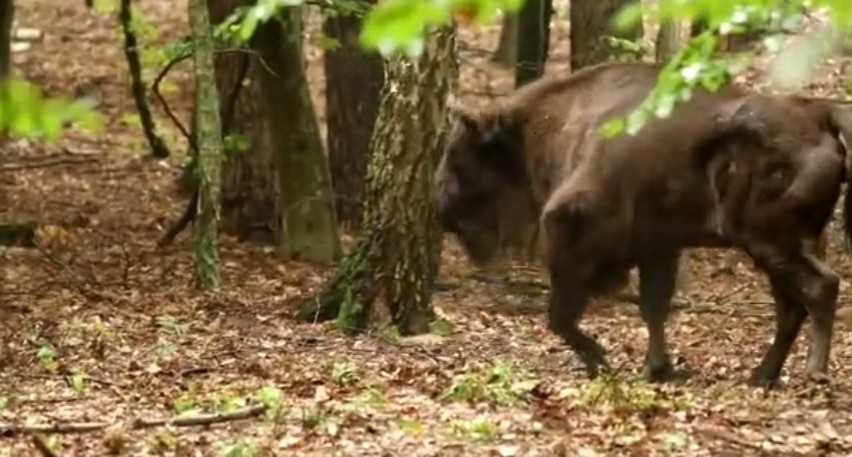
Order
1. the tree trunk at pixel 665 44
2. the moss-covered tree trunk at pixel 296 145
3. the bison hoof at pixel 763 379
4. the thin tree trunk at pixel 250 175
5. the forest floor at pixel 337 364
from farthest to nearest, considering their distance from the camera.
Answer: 1. the tree trunk at pixel 665 44
2. the thin tree trunk at pixel 250 175
3. the moss-covered tree trunk at pixel 296 145
4. the bison hoof at pixel 763 379
5. the forest floor at pixel 337 364

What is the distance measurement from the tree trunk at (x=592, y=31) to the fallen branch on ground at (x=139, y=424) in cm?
796

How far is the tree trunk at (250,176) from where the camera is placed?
15.3m

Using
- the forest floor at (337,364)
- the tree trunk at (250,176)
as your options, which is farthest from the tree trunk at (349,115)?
the forest floor at (337,364)

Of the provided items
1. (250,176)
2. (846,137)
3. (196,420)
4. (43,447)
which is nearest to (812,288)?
(846,137)

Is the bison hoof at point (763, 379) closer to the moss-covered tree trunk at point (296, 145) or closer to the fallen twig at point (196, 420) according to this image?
the fallen twig at point (196, 420)

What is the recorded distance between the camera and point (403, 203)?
32.6 ft

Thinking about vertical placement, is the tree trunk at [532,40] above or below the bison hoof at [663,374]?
above

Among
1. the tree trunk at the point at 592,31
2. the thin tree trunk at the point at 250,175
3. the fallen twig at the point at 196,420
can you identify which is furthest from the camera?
the thin tree trunk at the point at 250,175

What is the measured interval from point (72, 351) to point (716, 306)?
519 cm

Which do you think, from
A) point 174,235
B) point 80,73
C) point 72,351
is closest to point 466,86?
point 80,73

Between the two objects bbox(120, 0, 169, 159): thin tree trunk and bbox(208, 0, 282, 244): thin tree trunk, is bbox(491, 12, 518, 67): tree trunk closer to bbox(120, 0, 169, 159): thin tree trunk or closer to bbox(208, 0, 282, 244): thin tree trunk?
bbox(120, 0, 169, 159): thin tree trunk

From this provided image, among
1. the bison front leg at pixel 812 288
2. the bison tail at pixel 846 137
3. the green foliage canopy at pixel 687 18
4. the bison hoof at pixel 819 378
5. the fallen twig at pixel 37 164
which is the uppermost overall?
the green foliage canopy at pixel 687 18

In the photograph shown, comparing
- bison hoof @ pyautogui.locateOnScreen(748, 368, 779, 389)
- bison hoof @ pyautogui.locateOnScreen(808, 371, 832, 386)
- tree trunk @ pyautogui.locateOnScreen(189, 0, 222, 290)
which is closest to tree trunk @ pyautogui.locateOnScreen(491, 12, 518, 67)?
tree trunk @ pyautogui.locateOnScreen(189, 0, 222, 290)

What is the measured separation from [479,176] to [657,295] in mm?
1377
